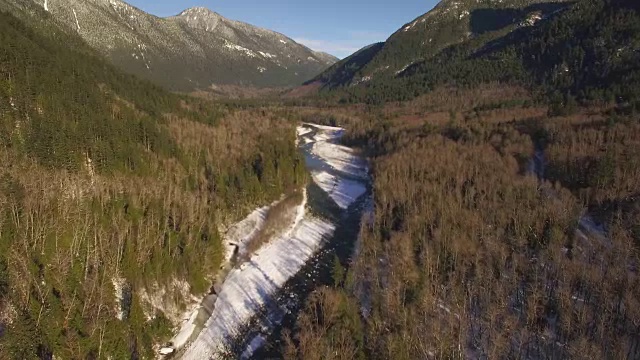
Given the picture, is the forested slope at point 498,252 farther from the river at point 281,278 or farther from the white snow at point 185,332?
the white snow at point 185,332

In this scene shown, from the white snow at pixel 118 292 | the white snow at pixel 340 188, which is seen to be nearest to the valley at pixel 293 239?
the white snow at pixel 118 292

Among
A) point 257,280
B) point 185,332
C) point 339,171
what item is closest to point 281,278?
point 257,280

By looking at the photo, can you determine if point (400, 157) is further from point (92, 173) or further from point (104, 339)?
point (104, 339)

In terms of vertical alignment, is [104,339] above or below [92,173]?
below

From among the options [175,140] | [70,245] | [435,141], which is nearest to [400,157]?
[435,141]

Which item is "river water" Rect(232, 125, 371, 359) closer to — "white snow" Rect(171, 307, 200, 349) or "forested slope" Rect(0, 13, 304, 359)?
"white snow" Rect(171, 307, 200, 349)

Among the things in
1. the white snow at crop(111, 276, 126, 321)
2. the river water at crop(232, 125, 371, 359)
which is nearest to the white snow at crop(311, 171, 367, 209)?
the river water at crop(232, 125, 371, 359)

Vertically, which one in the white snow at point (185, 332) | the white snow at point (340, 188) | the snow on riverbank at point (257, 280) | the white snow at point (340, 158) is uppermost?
the white snow at point (340, 158)
